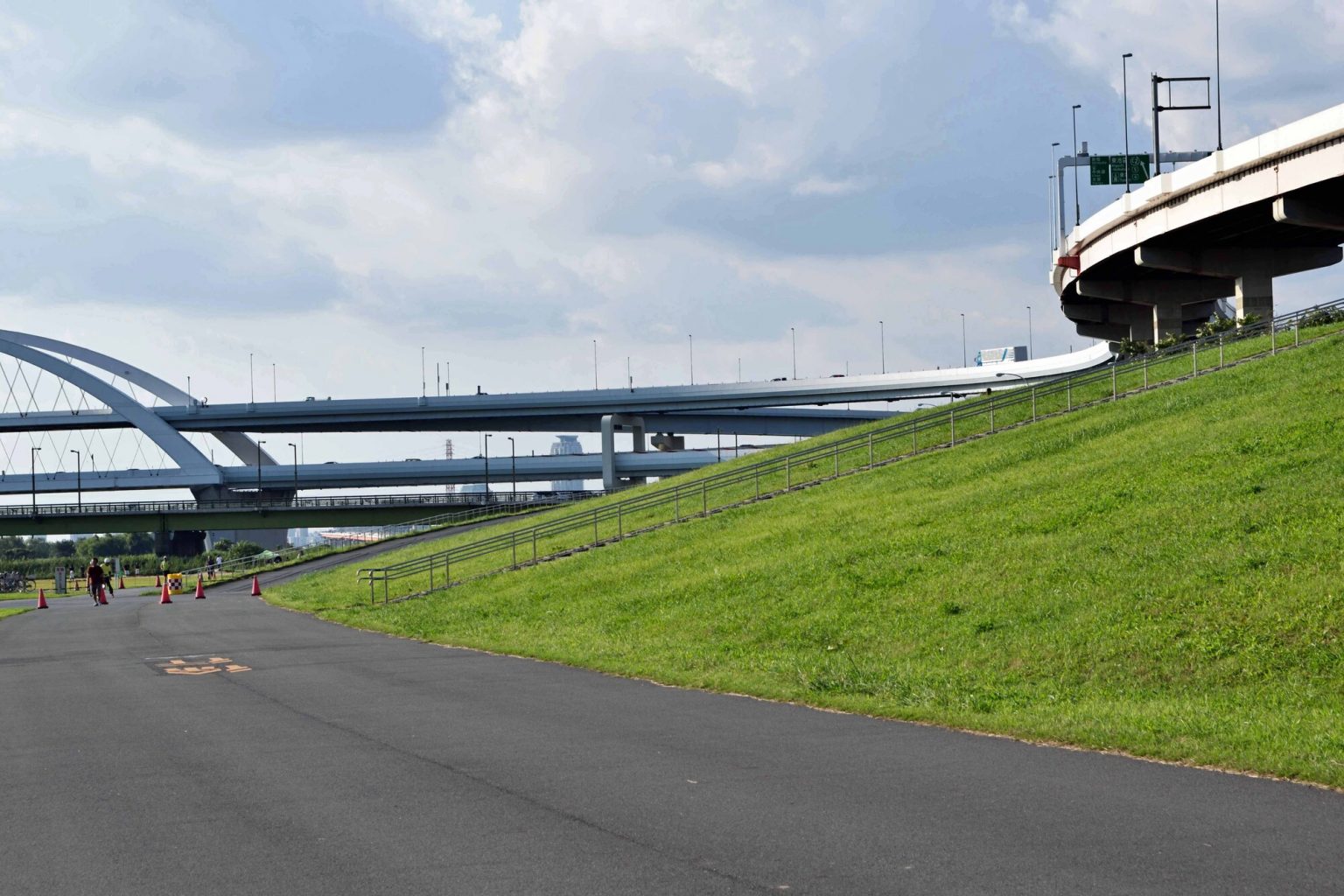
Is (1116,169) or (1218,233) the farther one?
(1116,169)

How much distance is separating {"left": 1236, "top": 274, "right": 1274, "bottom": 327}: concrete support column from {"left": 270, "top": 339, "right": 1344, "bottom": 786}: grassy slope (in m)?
17.9

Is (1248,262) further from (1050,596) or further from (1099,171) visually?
→ (1050,596)

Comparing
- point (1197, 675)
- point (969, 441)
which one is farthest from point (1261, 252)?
point (1197, 675)

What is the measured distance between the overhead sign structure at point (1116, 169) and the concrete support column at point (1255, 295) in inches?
595

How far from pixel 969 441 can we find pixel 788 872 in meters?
33.4

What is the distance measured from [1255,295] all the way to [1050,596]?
39032mm

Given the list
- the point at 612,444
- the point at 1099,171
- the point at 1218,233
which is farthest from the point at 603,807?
the point at 612,444

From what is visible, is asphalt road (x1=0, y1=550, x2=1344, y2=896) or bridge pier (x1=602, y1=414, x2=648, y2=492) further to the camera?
bridge pier (x1=602, y1=414, x2=648, y2=492)

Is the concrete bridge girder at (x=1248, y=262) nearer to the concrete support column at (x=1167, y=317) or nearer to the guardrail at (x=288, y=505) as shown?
the concrete support column at (x=1167, y=317)

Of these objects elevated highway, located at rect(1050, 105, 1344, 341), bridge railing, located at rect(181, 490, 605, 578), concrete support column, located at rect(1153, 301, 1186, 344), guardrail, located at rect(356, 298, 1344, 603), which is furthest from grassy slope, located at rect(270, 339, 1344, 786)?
bridge railing, located at rect(181, 490, 605, 578)

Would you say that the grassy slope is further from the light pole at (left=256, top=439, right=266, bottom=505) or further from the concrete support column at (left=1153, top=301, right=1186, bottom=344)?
the light pole at (left=256, top=439, right=266, bottom=505)

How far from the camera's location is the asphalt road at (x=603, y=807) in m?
7.12

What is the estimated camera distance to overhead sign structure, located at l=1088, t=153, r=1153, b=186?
214ft

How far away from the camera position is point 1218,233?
49.6 metres
